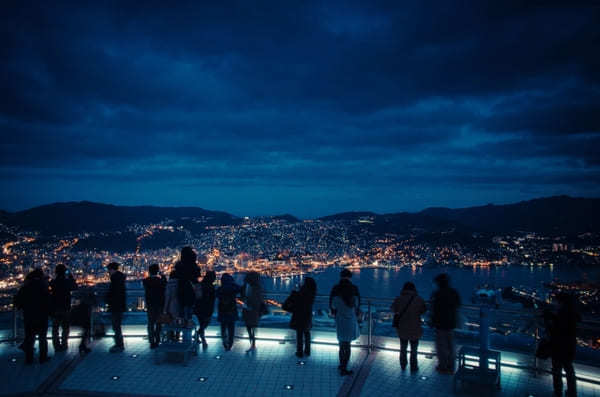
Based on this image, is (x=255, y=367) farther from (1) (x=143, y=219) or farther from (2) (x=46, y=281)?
(1) (x=143, y=219)

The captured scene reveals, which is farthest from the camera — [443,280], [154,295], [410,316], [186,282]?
[154,295]

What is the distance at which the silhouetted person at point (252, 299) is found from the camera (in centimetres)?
634

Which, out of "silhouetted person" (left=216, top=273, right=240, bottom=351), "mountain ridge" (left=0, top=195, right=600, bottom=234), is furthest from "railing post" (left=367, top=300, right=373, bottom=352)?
"mountain ridge" (left=0, top=195, right=600, bottom=234)

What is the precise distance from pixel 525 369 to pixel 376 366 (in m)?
2.32

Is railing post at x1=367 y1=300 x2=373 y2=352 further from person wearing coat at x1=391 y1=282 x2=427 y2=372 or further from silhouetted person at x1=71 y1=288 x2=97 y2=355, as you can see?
silhouetted person at x1=71 y1=288 x2=97 y2=355

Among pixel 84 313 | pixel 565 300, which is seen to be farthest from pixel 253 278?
pixel 565 300

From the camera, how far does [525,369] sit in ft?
18.1

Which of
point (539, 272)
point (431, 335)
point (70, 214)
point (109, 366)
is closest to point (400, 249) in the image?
point (539, 272)

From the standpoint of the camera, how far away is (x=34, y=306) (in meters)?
5.63

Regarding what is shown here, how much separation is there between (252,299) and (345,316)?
190 cm

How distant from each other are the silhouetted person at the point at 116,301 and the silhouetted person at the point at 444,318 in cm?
535

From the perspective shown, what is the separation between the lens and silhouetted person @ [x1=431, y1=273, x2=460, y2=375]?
17.3ft

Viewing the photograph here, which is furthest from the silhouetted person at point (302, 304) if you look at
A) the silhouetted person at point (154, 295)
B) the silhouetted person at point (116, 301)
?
the silhouetted person at point (116, 301)

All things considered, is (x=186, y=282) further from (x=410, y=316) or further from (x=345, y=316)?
(x=410, y=316)
